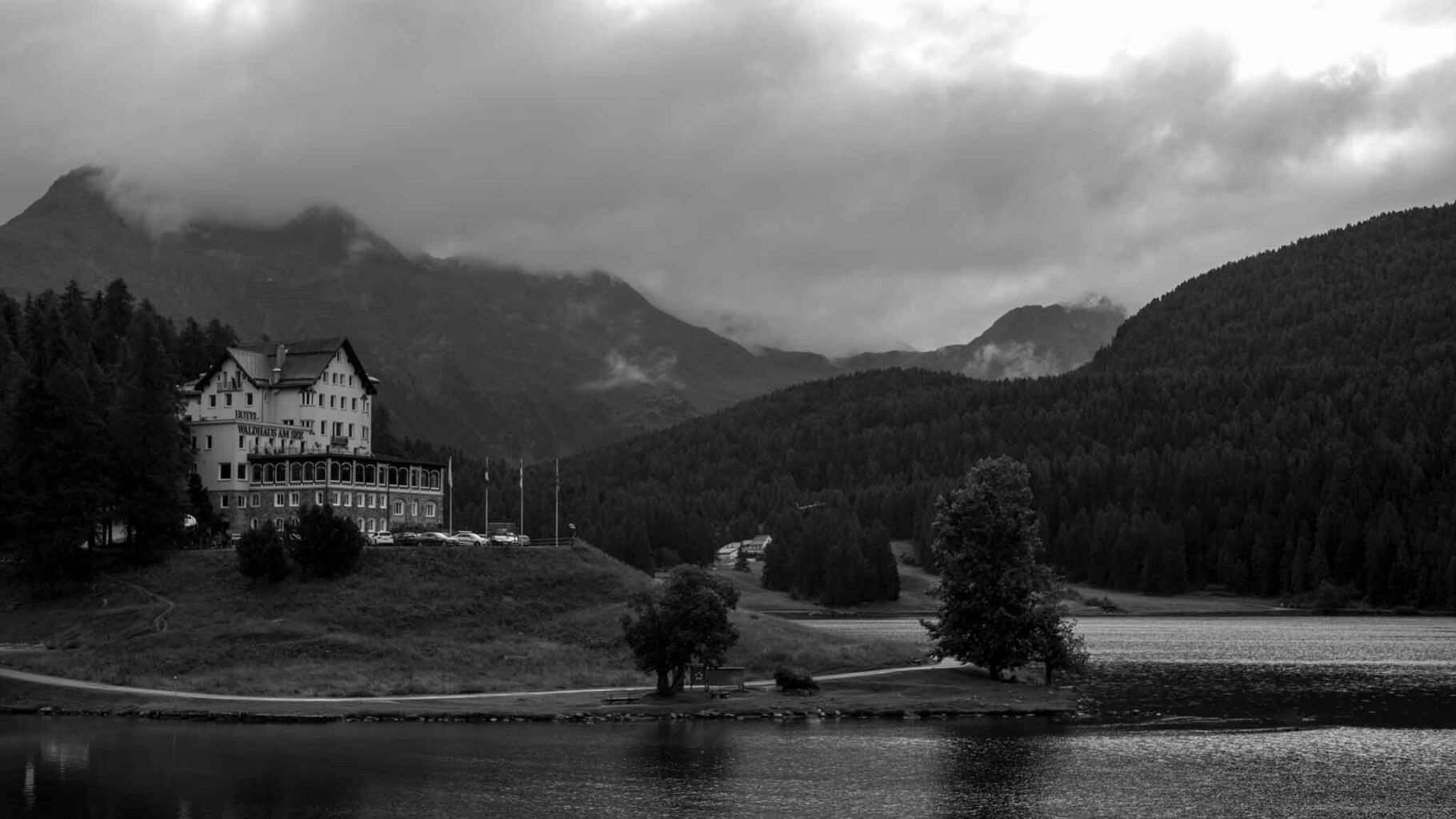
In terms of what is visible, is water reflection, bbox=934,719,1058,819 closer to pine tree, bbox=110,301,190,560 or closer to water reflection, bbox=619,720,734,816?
water reflection, bbox=619,720,734,816

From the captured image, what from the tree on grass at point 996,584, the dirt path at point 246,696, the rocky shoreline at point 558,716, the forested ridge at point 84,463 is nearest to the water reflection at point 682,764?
the rocky shoreline at point 558,716

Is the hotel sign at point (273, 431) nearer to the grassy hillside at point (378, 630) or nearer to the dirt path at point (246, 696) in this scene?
the grassy hillside at point (378, 630)

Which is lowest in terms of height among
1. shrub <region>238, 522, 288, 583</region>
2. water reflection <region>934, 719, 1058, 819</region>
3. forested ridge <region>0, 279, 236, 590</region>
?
water reflection <region>934, 719, 1058, 819</region>

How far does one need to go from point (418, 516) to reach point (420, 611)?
33259 mm

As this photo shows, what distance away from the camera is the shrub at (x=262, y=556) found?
426ft

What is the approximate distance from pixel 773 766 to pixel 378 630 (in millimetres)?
50191

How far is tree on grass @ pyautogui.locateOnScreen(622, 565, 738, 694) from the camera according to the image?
104 metres

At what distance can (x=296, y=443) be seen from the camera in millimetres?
158875

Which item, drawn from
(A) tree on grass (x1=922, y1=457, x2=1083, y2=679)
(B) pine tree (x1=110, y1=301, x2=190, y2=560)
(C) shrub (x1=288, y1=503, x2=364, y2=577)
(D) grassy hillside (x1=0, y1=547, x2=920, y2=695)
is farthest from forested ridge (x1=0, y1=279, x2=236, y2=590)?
(A) tree on grass (x1=922, y1=457, x2=1083, y2=679)

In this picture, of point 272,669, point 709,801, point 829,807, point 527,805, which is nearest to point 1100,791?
point 829,807

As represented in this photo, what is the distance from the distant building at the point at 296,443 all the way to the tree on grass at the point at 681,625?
4967cm

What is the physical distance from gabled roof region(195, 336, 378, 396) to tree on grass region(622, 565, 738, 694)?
231ft

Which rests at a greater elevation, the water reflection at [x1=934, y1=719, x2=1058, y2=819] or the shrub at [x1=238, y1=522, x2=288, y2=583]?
the shrub at [x1=238, y1=522, x2=288, y2=583]

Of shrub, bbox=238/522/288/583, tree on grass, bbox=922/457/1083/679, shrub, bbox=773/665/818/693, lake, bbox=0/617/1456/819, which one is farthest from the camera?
shrub, bbox=238/522/288/583
